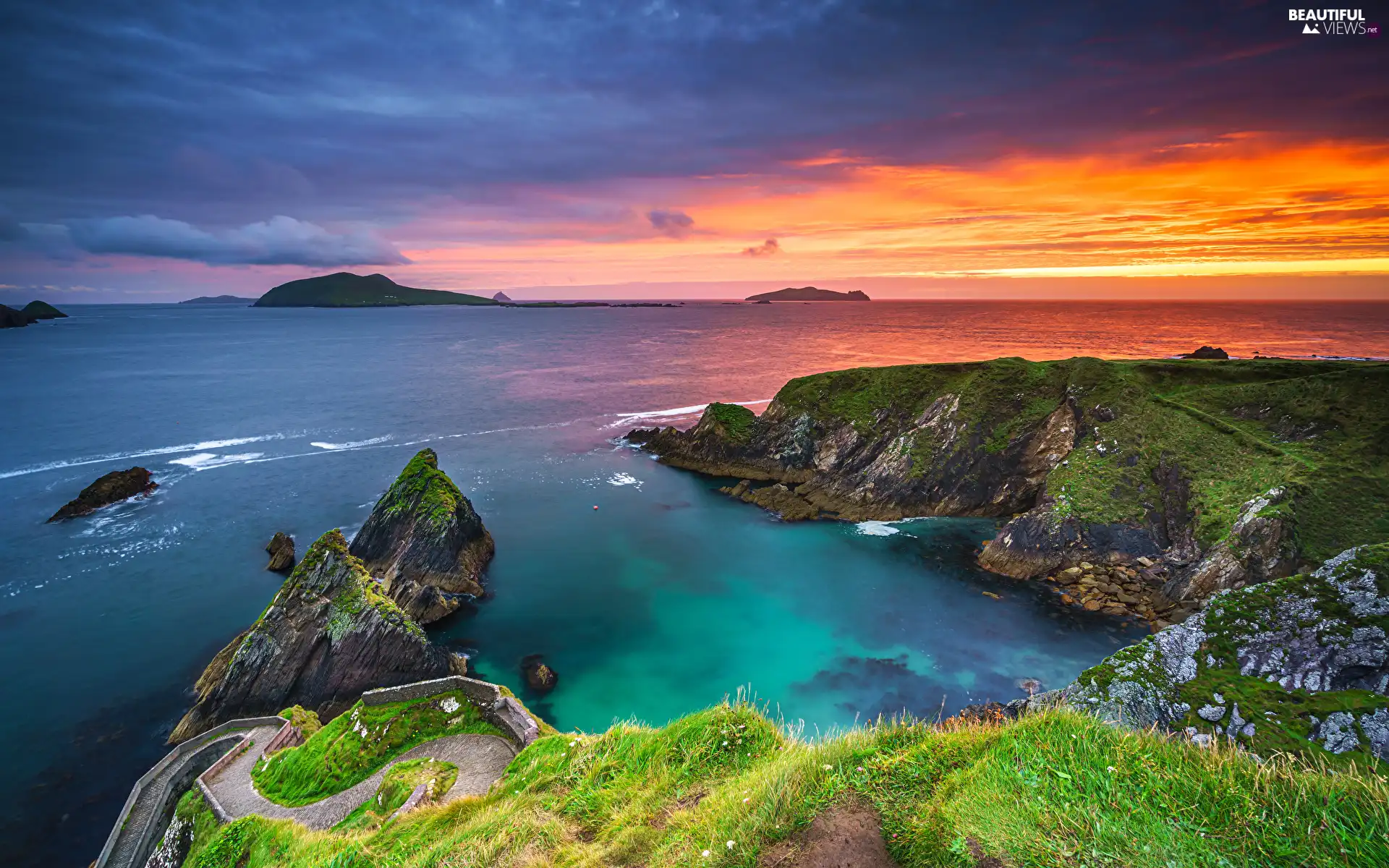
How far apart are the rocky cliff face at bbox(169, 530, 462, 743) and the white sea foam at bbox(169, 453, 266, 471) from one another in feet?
138

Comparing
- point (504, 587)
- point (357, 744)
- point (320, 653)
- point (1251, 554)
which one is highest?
point (1251, 554)

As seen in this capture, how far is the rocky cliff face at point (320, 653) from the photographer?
2678cm

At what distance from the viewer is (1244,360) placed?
172ft

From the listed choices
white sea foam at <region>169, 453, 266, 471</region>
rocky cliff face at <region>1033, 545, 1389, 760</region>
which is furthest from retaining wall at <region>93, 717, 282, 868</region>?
white sea foam at <region>169, 453, 266, 471</region>

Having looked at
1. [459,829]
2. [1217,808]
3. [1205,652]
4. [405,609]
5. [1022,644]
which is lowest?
[1022,644]

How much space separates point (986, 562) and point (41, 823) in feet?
165

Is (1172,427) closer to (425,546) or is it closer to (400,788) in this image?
(400,788)

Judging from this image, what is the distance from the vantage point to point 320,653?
2794 centimetres

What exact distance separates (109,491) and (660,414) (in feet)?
198

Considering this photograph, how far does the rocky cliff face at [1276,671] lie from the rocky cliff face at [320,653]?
2736 cm

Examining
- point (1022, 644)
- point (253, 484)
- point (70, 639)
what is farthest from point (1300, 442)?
point (253, 484)

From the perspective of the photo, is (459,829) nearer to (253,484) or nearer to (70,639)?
(70,639)

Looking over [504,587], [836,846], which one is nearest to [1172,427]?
[504,587]

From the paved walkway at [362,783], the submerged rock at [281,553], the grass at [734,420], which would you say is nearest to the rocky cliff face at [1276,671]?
the paved walkway at [362,783]
